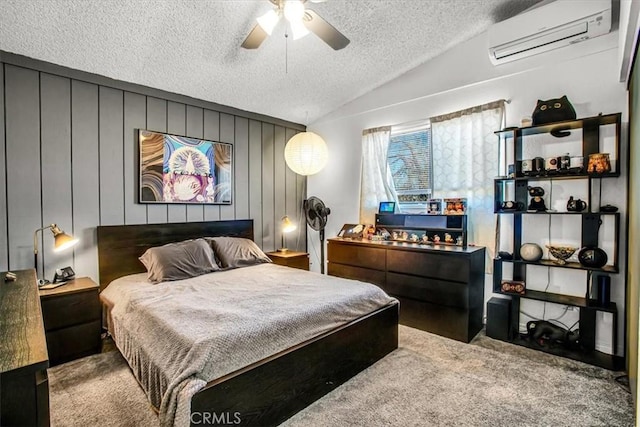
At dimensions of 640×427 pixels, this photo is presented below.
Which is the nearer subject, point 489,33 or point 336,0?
point 336,0

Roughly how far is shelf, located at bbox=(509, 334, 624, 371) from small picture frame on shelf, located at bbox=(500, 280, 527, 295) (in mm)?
441

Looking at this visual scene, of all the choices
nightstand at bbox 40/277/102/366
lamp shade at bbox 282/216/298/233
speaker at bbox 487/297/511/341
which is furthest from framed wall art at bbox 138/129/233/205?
speaker at bbox 487/297/511/341

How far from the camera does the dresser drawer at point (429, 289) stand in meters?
2.99

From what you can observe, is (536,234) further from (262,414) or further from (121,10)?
(121,10)

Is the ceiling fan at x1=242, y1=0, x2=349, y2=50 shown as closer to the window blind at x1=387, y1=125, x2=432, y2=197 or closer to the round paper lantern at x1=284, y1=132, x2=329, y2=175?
the round paper lantern at x1=284, y1=132, x2=329, y2=175

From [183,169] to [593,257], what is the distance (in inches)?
157

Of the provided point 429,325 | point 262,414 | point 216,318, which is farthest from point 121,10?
point 429,325

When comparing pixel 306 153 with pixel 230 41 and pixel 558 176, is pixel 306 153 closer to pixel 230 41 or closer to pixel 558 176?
pixel 230 41

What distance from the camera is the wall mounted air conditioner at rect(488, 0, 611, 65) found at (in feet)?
8.25

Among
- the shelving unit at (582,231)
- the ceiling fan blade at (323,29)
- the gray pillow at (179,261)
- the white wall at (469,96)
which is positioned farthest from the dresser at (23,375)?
the white wall at (469,96)

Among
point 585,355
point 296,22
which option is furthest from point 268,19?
point 585,355

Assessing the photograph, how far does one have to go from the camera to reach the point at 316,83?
3.89m

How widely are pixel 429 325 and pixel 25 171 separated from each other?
3.93 meters

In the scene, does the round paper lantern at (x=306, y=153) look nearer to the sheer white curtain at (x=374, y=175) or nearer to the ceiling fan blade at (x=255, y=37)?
the sheer white curtain at (x=374, y=175)
